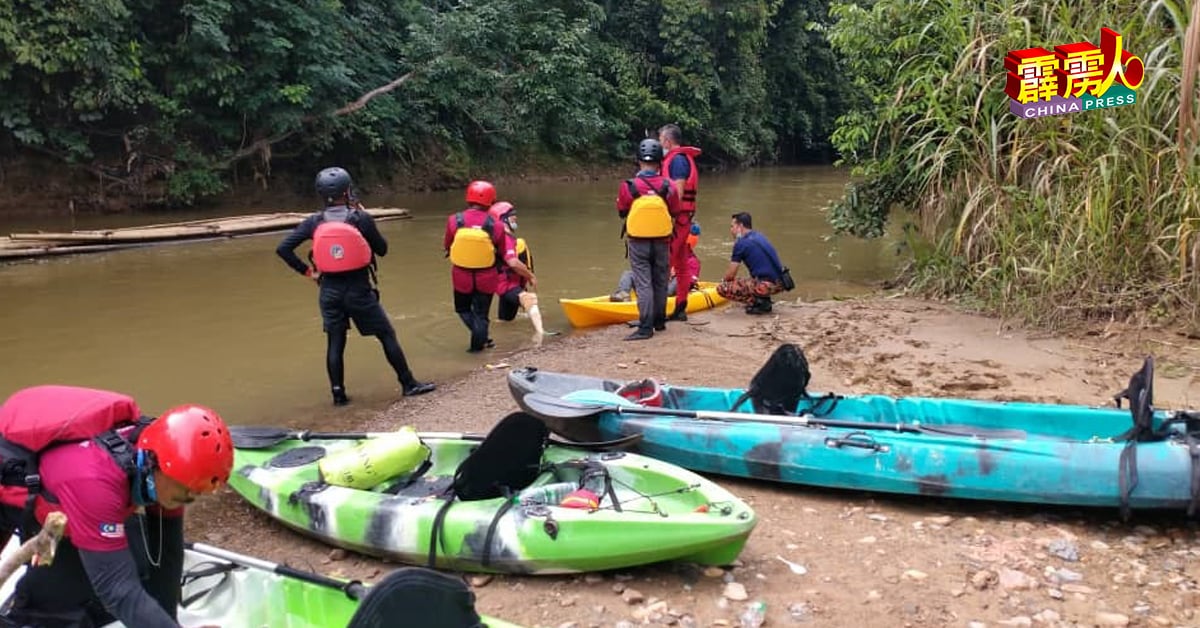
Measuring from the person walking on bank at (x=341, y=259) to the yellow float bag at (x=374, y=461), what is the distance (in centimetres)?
203

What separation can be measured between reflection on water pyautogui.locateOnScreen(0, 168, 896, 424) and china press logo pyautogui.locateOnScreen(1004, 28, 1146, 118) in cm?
360

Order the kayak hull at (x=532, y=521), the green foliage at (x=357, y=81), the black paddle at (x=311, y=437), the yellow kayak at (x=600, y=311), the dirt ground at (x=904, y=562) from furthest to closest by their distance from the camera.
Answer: the green foliage at (x=357, y=81) < the yellow kayak at (x=600, y=311) < the black paddle at (x=311, y=437) < the kayak hull at (x=532, y=521) < the dirt ground at (x=904, y=562)

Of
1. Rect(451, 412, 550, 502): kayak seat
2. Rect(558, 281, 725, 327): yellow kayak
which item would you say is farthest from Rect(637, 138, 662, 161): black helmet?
Rect(451, 412, 550, 502): kayak seat

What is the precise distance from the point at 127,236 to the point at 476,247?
26.8ft

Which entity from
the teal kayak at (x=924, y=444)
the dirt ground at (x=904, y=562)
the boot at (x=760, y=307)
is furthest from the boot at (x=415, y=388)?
the boot at (x=760, y=307)

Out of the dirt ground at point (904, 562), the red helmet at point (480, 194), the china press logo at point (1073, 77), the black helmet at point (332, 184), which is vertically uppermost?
the china press logo at point (1073, 77)

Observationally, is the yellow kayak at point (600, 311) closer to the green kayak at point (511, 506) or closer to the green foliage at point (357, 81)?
the green kayak at point (511, 506)

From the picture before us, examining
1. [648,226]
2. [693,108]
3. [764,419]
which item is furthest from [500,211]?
[693,108]

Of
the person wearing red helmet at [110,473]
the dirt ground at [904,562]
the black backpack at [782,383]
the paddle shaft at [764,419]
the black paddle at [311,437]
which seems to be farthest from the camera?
the black backpack at [782,383]

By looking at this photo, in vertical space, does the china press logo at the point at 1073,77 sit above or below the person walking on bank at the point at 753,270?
above

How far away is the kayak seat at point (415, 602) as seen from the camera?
2365 mm

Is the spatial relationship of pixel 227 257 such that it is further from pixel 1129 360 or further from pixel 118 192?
pixel 1129 360

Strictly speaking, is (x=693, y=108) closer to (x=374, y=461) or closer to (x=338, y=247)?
(x=338, y=247)

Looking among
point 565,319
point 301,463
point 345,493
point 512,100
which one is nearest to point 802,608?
point 345,493
